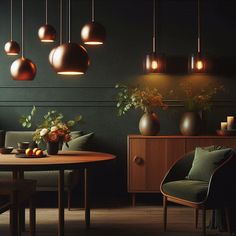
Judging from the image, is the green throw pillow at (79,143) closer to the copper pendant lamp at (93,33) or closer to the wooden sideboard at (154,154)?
the wooden sideboard at (154,154)

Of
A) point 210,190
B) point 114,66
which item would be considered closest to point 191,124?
point 114,66

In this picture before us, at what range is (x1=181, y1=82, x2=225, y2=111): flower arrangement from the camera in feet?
22.9

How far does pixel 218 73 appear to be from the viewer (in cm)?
732

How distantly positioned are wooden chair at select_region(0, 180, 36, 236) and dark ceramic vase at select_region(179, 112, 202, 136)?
2.40 m

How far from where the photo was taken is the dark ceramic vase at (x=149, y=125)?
6.91 meters

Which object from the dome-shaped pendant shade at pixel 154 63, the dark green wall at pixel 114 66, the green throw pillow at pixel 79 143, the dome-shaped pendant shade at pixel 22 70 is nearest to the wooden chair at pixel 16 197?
the dome-shaped pendant shade at pixel 22 70

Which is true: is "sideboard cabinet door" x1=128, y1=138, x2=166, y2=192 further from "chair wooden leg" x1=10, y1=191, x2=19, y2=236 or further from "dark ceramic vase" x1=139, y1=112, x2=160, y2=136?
"chair wooden leg" x1=10, y1=191, x2=19, y2=236

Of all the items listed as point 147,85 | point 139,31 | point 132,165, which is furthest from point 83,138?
point 139,31

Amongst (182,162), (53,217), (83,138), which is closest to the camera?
(182,162)

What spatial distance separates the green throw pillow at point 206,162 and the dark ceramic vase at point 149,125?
4.24 feet

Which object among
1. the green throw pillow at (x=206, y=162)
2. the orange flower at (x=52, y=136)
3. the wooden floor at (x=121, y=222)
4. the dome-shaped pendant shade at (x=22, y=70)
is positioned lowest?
the wooden floor at (x=121, y=222)

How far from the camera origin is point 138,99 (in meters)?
6.90

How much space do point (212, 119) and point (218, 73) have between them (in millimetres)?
595

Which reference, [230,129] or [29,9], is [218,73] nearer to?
[230,129]
